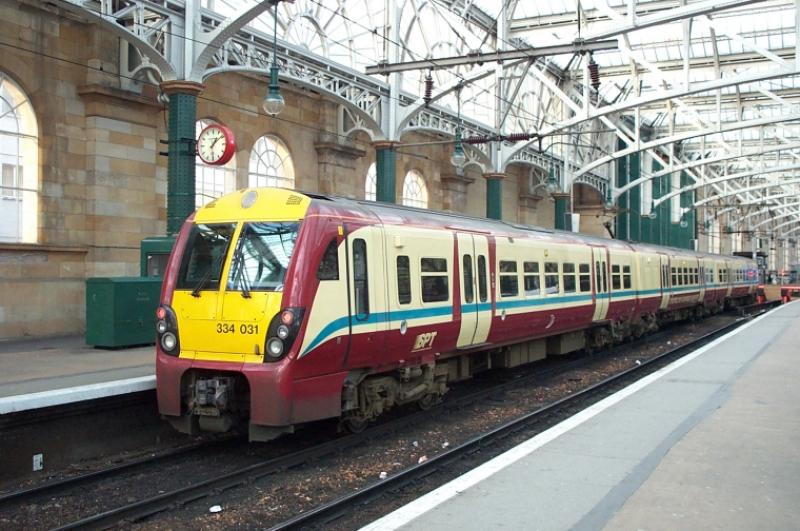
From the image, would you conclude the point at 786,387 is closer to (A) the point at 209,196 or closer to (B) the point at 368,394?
(B) the point at 368,394

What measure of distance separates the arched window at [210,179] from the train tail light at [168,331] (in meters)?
10.6

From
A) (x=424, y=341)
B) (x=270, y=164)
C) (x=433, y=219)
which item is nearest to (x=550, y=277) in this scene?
(x=433, y=219)

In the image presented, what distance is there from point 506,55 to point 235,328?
11401mm

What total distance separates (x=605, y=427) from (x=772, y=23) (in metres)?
31.9

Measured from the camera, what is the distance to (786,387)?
11.1m

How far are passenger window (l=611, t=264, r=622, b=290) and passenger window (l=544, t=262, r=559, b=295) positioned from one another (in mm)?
3796

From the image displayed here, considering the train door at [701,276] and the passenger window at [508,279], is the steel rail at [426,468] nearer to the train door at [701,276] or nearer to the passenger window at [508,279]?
the passenger window at [508,279]

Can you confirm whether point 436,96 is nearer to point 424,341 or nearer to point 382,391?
point 424,341

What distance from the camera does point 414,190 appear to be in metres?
29.1

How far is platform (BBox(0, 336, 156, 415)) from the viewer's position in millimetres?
7984

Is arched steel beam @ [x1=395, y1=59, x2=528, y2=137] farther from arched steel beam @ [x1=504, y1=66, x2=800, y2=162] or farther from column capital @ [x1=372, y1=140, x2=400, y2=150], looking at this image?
arched steel beam @ [x1=504, y1=66, x2=800, y2=162]

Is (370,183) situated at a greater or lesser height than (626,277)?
greater

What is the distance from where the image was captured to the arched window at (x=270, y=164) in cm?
2073

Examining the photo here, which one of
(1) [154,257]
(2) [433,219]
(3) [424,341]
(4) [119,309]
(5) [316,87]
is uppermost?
(5) [316,87]
